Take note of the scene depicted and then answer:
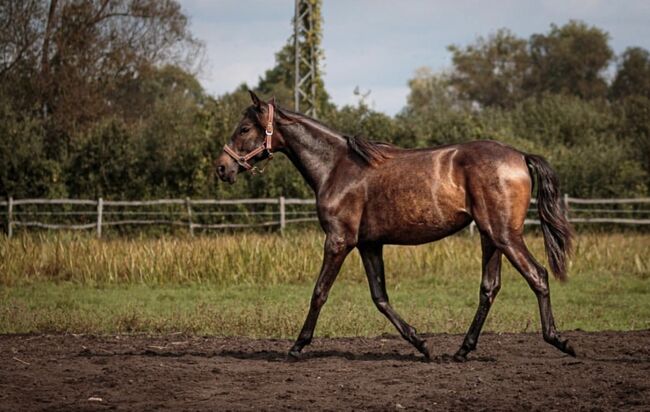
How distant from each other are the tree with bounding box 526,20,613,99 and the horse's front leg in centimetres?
5040

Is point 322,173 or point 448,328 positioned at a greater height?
point 322,173

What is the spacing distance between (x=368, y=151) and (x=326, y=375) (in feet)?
7.16

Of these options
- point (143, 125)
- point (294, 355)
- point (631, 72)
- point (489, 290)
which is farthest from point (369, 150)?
point (631, 72)

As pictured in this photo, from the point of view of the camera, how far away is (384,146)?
8.98m

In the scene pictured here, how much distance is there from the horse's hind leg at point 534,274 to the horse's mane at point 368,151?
147cm

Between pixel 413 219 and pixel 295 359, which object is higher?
pixel 413 219

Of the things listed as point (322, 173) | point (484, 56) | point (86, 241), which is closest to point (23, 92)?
point (86, 241)

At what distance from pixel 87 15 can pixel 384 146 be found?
992 inches

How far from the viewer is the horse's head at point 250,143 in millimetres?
9039

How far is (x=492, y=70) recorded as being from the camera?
2495 inches

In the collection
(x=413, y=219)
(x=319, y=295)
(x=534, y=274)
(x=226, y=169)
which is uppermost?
(x=226, y=169)

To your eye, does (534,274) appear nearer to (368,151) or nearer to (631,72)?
(368,151)

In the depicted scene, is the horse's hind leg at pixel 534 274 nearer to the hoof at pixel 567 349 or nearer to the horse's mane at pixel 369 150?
the hoof at pixel 567 349

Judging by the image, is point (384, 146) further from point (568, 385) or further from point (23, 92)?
point (23, 92)
